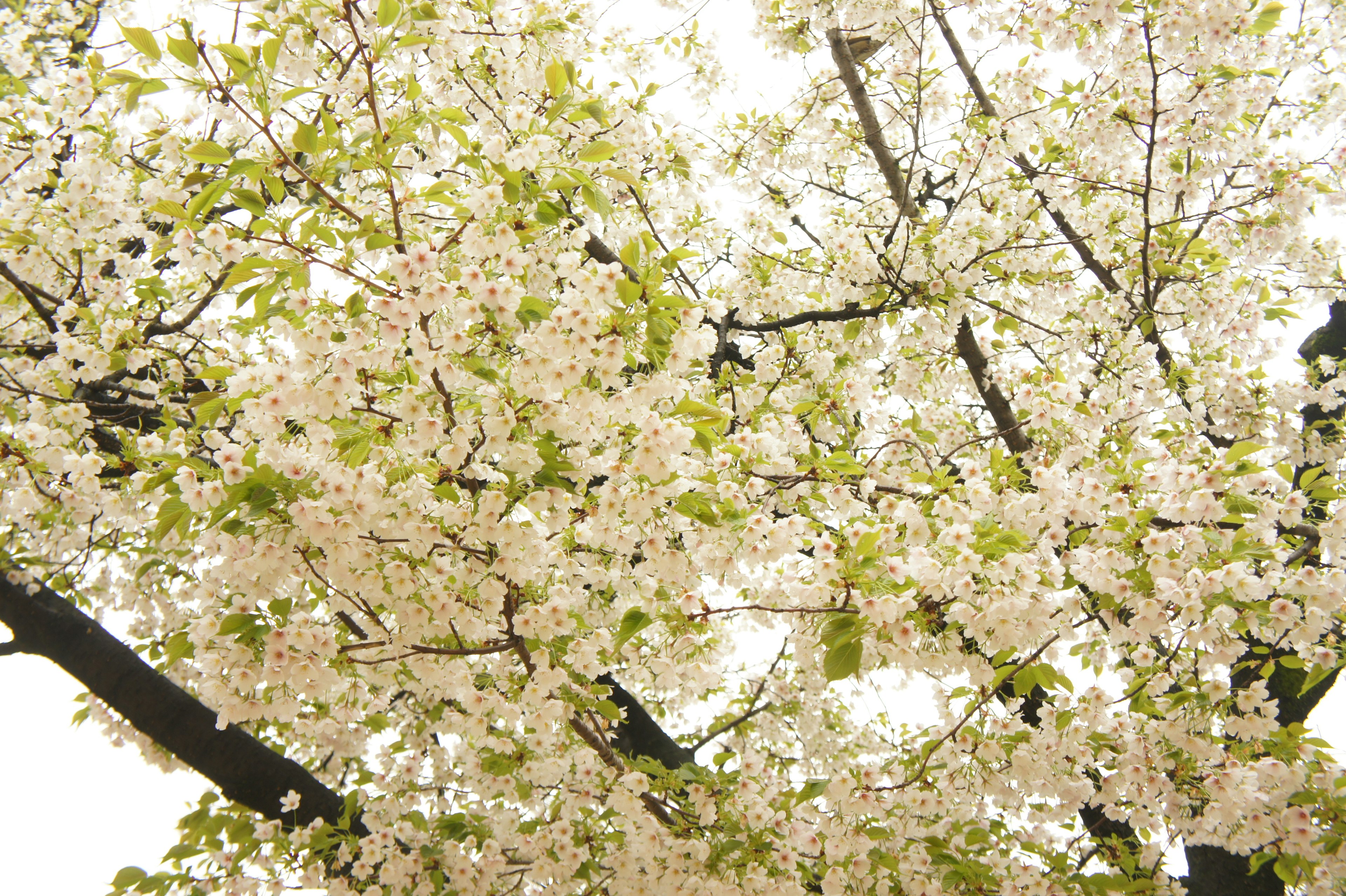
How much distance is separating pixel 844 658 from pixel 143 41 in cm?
268

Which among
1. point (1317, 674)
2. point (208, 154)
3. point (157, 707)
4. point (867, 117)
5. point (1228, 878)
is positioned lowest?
point (1228, 878)

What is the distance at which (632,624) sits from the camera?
105 inches

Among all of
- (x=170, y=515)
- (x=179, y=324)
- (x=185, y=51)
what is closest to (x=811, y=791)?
(x=170, y=515)

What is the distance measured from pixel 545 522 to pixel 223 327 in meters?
3.05

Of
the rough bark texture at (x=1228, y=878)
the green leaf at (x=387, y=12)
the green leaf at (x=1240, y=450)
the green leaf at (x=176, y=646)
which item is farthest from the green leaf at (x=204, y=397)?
the rough bark texture at (x=1228, y=878)

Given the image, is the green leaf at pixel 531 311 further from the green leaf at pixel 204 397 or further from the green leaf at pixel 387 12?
the green leaf at pixel 204 397

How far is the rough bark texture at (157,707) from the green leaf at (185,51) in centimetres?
300

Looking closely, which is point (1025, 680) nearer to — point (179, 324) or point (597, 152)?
point (597, 152)

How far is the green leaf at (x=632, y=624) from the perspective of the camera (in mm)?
2650

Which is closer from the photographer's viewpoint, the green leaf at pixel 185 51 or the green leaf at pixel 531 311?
the green leaf at pixel 185 51

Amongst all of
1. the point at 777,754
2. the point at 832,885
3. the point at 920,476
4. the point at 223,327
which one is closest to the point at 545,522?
the point at 920,476

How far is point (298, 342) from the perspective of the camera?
2342mm

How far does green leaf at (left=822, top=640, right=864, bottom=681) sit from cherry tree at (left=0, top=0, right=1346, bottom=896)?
4 cm

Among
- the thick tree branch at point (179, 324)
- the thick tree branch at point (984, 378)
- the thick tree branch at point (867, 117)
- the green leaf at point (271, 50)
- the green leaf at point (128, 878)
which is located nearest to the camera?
the green leaf at point (271, 50)
